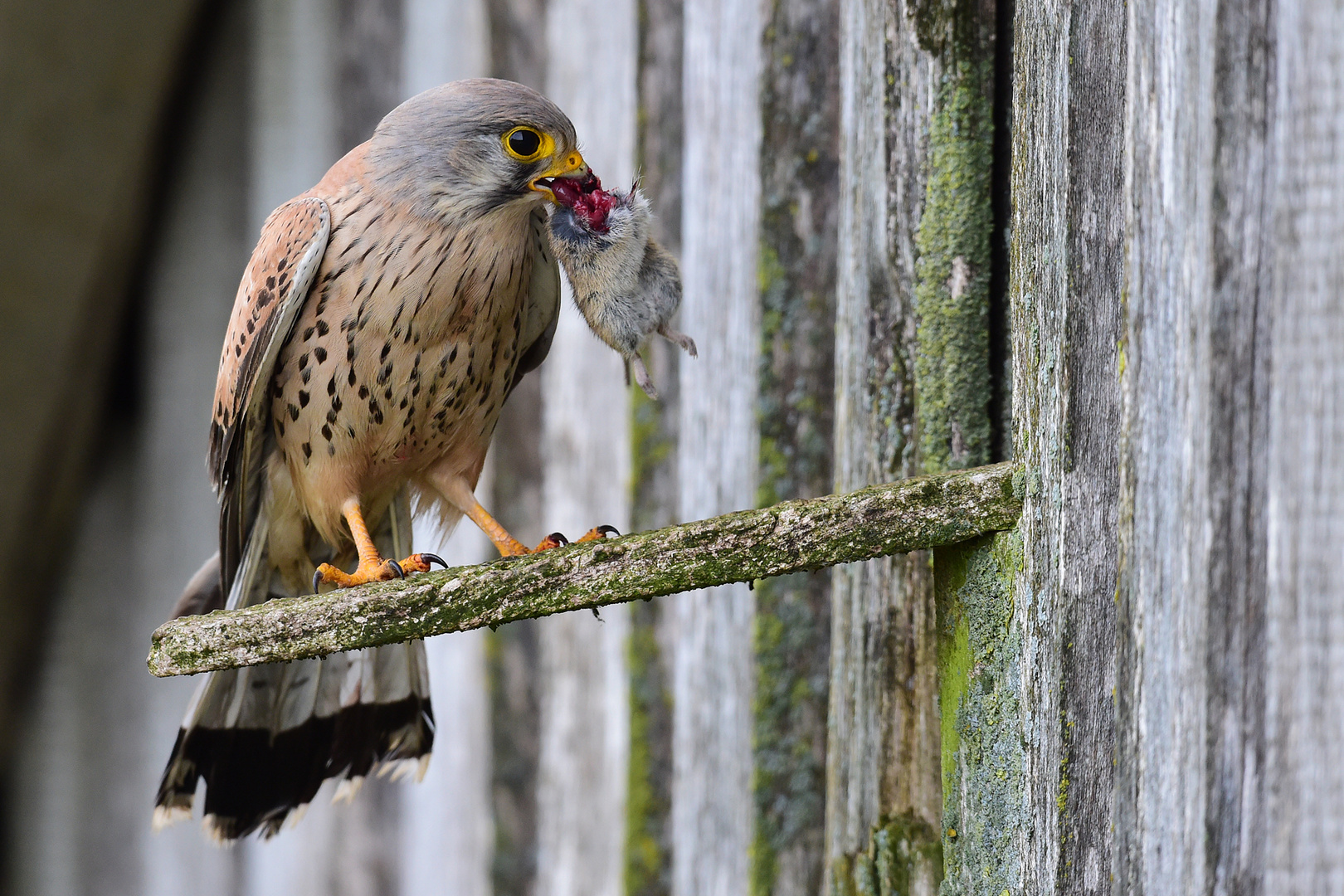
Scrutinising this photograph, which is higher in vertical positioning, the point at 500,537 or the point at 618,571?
the point at 500,537

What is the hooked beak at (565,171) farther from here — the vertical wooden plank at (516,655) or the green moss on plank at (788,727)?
the vertical wooden plank at (516,655)

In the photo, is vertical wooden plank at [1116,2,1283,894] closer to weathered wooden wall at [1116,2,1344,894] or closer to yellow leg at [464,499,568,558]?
weathered wooden wall at [1116,2,1344,894]

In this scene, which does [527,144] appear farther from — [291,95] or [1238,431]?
[291,95]

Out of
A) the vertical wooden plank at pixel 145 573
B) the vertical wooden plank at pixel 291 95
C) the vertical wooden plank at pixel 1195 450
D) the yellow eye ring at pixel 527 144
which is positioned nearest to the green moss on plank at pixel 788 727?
the yellow eye ring at pixel 527 144

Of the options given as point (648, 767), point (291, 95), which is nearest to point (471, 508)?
point (648, 767)

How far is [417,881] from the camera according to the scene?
11.0ft

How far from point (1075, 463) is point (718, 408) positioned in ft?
3.31

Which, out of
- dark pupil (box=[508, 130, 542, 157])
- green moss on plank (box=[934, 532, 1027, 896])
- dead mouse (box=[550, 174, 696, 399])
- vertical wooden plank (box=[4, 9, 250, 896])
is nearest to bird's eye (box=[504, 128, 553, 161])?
dark pupil (box=[508, 130, 542, 157])

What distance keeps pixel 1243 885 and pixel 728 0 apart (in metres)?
1.54

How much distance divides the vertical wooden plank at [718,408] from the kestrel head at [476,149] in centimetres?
36

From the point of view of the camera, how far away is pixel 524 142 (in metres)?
1.91

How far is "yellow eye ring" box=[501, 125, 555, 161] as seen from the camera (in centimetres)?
190

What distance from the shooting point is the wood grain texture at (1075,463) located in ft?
4.14

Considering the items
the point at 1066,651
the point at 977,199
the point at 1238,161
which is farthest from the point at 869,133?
the point at 1066,651
